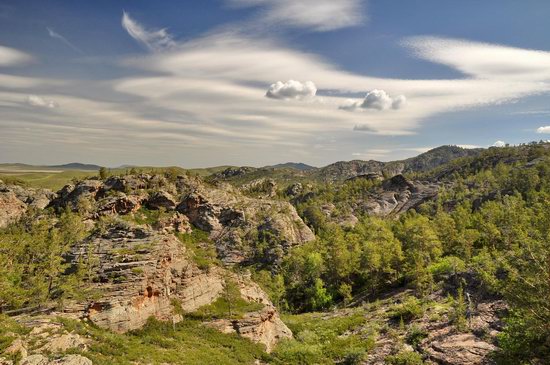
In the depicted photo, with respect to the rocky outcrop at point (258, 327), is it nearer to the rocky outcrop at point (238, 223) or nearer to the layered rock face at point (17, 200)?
the rocky outcrop at point (238, 223)

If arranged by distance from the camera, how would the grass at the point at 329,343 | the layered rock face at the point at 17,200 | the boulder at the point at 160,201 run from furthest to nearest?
the boulder at the point at 160,201, the layered rock face at the point at 17,200, the grass at the point at 329,343

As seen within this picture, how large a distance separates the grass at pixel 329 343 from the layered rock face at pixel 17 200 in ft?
422

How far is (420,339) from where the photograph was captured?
144ft

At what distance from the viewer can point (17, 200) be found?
5630 inches

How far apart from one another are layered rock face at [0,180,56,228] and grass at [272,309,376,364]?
128560mm

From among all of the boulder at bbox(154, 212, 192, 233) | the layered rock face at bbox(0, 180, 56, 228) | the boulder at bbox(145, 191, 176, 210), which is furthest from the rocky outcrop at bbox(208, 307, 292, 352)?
the layered rock face at bbox(0, 180, 56, 228)

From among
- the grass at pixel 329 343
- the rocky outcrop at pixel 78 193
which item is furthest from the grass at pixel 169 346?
the rocky outcrop at pixel 78 193

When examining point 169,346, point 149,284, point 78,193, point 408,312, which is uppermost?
point 78,193

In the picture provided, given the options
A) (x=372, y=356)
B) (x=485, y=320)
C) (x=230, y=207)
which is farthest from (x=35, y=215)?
(x=485, y=320)

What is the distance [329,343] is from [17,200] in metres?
149

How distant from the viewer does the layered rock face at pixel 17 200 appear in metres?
134

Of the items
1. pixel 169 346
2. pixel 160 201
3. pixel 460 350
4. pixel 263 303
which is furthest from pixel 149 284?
pixel 160 201

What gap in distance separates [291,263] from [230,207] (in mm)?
44088

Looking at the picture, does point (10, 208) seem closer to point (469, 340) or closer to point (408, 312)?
point (408, 312)
